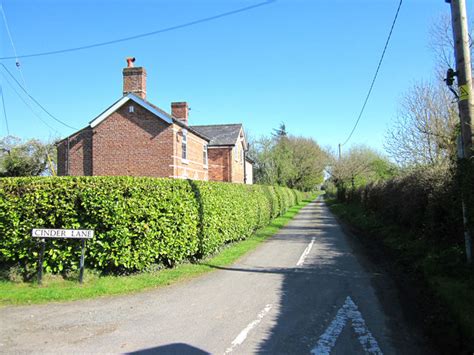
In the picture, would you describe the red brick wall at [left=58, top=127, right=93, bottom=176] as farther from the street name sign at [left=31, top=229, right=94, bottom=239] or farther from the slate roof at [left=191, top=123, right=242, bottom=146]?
the street name sign at [left=31, top=229, right=94, bottom=239]

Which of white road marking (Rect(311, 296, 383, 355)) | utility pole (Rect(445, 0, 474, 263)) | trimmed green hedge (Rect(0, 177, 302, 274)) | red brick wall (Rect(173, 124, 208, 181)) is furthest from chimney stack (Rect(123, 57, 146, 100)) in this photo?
white road marking (Rect(311, 296, 383, 355))

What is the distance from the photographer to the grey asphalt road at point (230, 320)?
477cm

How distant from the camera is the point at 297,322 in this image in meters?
5.62

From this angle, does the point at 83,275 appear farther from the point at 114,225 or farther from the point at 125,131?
the point at 125,131

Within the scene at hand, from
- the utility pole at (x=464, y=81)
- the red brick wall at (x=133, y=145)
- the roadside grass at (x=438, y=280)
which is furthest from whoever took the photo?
the red brick wall at (x=133, y=145)

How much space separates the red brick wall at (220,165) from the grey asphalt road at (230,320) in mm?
22685

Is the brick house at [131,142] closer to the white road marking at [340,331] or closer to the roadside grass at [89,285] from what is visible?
the roadside grass at [89,285]

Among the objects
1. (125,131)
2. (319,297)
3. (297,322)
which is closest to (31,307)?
(297,322)

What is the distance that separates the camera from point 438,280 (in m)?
7.56

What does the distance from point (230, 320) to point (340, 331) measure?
1.69m

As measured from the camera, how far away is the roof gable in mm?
21359

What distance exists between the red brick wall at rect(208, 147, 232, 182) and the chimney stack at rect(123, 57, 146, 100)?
10.1 meters

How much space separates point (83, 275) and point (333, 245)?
9.14 meters

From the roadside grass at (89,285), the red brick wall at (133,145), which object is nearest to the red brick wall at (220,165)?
the red brick wall at (133,145)
